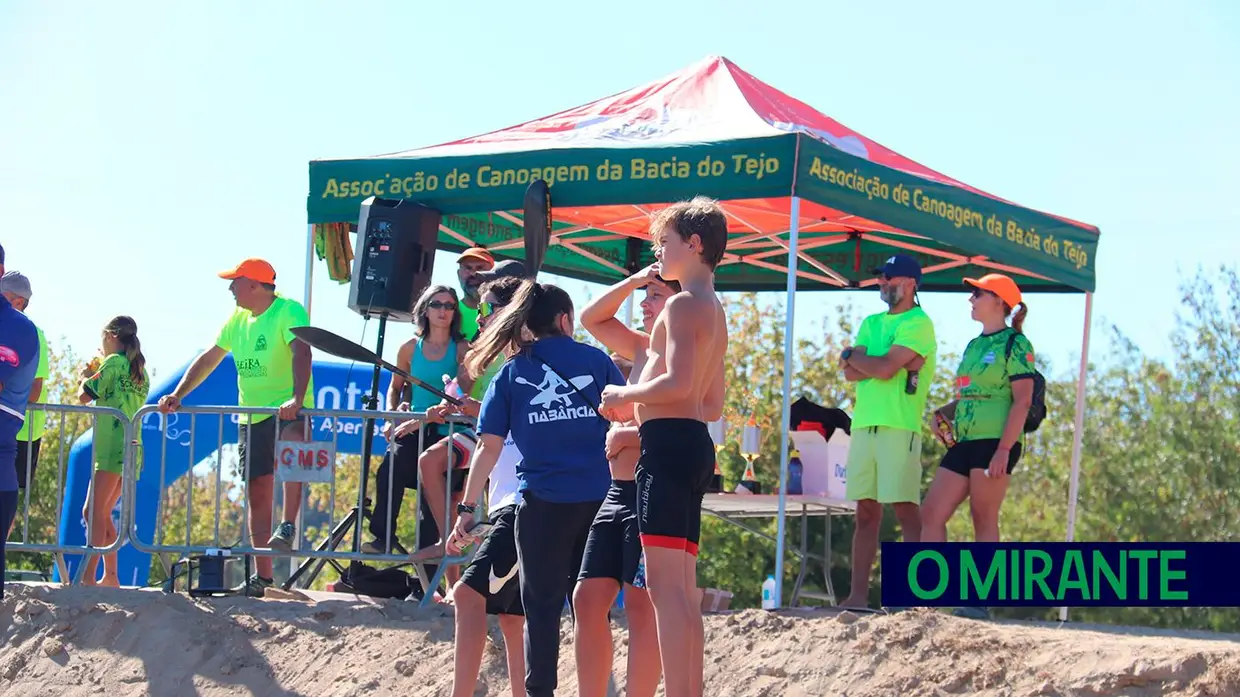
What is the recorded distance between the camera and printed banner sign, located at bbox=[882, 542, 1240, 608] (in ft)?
21.6

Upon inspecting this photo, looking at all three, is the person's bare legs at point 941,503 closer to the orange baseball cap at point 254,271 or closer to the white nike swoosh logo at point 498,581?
the white nike swoosh logo at point 498,581

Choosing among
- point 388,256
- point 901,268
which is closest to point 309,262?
point 388,256

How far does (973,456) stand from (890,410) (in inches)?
19.1

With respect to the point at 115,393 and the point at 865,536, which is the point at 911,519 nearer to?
the point at 865,536

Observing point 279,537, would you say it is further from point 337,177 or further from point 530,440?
point 530,440

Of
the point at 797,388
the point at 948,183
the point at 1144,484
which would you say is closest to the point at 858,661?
the point at 948,183

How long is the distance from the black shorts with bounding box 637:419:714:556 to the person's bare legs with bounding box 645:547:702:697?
0.16 ft

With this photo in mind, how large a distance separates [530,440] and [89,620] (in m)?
3.80

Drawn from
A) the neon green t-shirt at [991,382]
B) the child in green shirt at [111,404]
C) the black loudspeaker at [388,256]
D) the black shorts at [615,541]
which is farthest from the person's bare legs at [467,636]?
the child in green shirt at [111,404]

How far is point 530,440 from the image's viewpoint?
5.74m

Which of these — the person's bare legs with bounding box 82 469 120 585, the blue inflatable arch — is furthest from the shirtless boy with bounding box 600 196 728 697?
the blue inflatable arch

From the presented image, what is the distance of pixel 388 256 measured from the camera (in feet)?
29.5

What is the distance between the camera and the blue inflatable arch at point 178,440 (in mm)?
12477

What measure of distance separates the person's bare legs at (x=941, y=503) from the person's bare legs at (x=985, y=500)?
7cm
